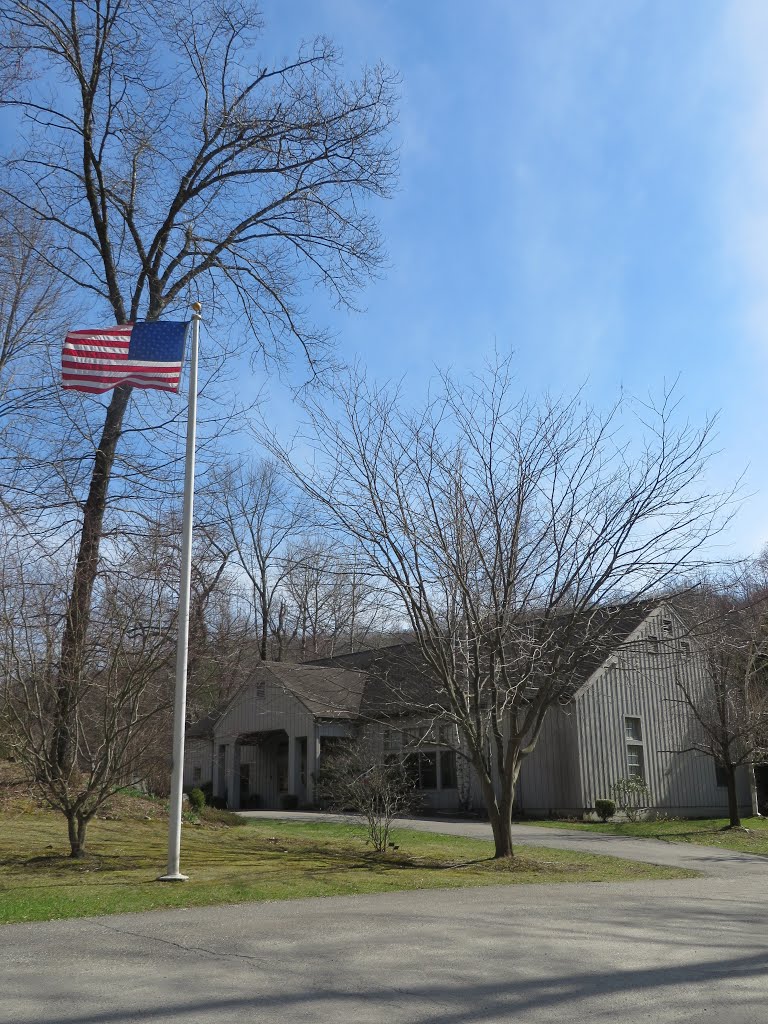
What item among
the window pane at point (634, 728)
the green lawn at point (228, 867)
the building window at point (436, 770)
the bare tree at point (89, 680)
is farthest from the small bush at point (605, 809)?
the bare tree at point (89, 680)

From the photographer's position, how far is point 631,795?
2570 cm

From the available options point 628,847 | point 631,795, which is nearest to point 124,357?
point 628,847

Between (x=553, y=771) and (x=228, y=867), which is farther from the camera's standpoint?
(x=553, y=771)

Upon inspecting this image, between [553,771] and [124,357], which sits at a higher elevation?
[124,357]

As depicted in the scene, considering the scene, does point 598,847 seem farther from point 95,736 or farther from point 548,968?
point 548,968

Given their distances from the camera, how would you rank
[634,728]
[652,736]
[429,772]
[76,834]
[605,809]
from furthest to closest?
[429,772]
[652,736]
[634,728]
[605,809]
[76,834]

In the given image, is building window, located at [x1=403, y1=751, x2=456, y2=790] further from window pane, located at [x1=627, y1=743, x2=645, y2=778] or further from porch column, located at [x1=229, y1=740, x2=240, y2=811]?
porch column, located at [x1=229, y1=740, x2=240, y2=811]

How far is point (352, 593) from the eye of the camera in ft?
53.2

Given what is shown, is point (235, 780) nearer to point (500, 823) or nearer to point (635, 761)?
point (635, 761)

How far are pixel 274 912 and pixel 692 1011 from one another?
467 centimetres

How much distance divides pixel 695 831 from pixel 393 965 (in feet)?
58.3

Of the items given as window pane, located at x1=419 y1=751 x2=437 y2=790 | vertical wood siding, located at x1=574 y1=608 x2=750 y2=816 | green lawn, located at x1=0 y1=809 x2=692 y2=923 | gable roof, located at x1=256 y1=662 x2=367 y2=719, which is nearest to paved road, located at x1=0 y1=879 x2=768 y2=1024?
green lawn, located at x1=0 y1=809 x2=692 y2=923

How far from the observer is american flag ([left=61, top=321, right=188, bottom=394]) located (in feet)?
40.1

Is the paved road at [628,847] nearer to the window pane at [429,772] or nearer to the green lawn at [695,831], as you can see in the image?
the green lawn at [695,831]
